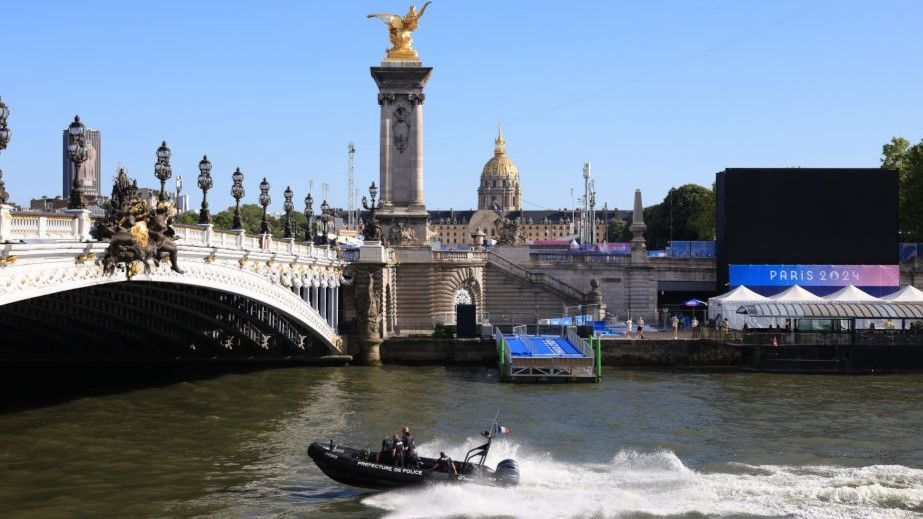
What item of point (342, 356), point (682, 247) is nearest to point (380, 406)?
point (342, 356)

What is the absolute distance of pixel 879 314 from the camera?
71.1 m

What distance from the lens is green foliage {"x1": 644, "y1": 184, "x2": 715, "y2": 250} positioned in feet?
413

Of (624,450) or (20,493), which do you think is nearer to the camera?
A: (20,493)

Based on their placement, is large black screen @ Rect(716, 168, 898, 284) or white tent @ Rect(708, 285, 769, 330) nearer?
white tent @ Rect(708, 285, 769, 330)

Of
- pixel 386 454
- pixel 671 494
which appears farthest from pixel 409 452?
pixel 671 494

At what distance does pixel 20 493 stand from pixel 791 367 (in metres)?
44.0

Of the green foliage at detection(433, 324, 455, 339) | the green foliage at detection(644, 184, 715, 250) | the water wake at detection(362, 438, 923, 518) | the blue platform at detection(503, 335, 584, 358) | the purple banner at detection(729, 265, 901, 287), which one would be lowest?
the water wake at detection(362, 438, 923, 518)

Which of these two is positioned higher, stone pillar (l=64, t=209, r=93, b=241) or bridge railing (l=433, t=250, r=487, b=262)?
bridge railing (l=433, t=250, r=487, b=262)

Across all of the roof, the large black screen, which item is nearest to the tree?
the large black screen

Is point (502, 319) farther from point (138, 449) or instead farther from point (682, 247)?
point (138, 449)

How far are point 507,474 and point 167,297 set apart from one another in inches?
968

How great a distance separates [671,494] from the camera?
1382 inches

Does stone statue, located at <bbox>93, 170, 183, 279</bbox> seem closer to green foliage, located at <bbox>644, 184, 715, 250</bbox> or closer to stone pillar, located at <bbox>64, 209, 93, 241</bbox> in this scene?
stone pillar, located at <bbox>64, 209, 93, 241</bbox>

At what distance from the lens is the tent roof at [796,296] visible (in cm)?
7375
